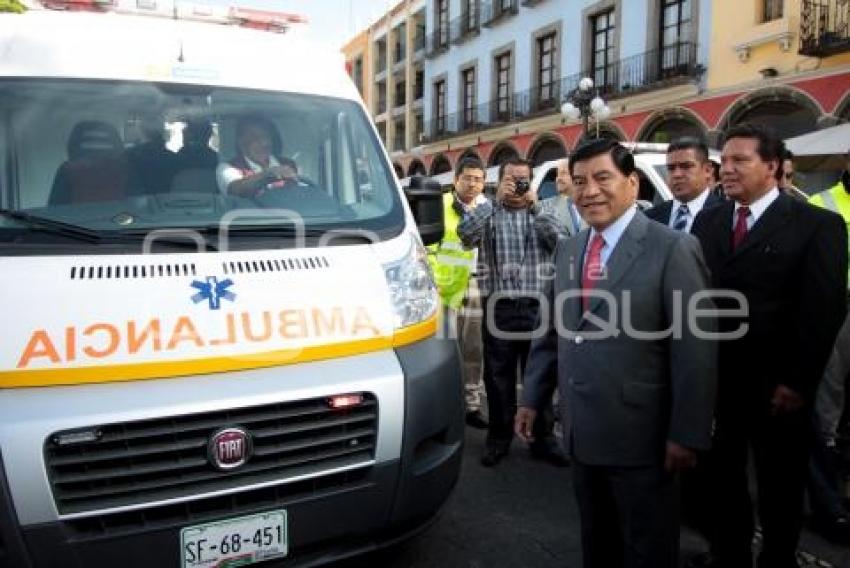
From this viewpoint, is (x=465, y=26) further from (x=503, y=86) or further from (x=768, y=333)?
(x=768, y=333)

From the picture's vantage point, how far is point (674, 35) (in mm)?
18859

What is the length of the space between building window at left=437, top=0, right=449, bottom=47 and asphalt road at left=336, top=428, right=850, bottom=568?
2931cm

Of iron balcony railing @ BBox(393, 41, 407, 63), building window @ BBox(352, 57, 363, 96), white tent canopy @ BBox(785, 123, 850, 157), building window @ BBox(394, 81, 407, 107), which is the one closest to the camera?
white tent canopy @ BBox(785, 123, 850, 157)

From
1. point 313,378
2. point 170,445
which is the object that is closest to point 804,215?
point 313,378

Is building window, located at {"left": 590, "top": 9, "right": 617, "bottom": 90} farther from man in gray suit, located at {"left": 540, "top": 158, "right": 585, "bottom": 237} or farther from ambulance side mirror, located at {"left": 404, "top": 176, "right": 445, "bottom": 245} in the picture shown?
ambulance side mirror, located at {"left": 404, "top": 176, "right": 445, "bottom": 245}

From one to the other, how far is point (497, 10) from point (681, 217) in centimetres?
2489

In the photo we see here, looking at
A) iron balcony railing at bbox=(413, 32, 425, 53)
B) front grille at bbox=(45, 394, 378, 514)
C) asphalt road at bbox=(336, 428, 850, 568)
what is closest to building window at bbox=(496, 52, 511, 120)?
iron balcony railing at bbox=(413, 32, 425, 53)

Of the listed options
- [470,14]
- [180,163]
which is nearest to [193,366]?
[180,163]

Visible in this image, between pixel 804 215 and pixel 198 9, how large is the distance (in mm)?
3484

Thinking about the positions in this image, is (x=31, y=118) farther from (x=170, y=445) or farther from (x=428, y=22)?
(x=428, y=22)

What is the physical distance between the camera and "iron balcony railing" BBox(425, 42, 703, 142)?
18.4m

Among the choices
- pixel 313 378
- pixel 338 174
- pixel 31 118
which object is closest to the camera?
pixel 313 378

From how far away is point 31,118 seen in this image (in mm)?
3053

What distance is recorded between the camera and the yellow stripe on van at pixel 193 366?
2311mm
